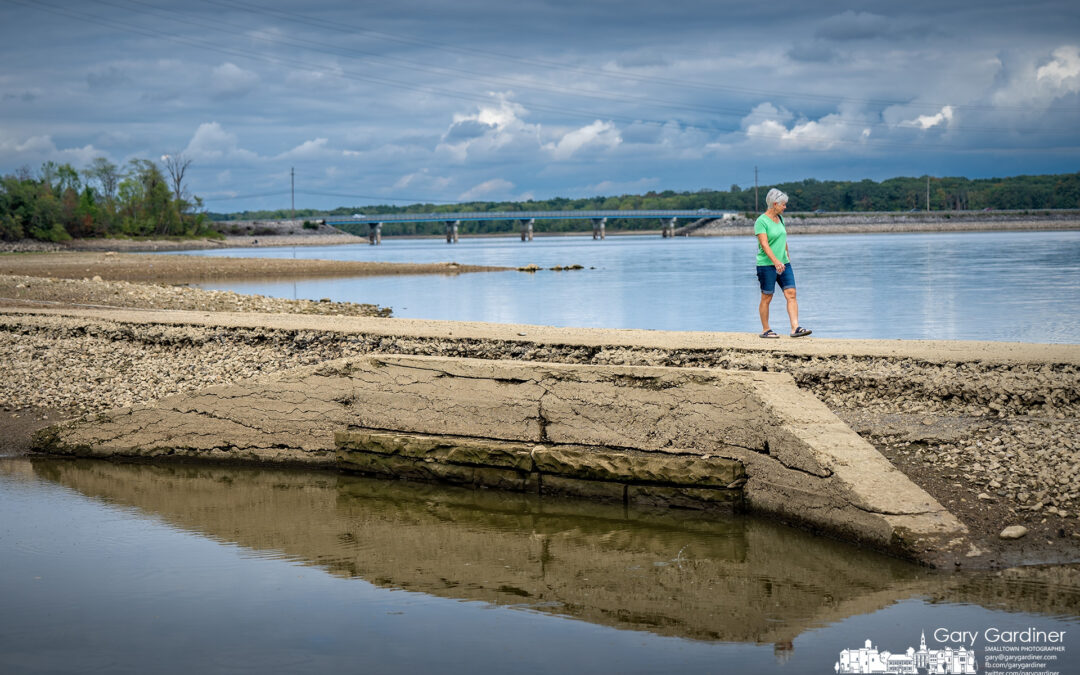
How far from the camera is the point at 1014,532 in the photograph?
22.2 feet

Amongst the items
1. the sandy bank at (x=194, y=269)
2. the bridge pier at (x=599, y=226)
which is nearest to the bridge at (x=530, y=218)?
the bridge pier at (x=599, y=226)

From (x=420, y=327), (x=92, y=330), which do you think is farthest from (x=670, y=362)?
(x=92, y=330)

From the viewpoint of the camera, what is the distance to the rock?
6.77m

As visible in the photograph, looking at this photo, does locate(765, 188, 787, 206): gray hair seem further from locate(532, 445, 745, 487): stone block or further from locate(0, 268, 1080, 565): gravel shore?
locate(532, 445, 745, 487): stone block

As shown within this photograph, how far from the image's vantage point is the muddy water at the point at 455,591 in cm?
553

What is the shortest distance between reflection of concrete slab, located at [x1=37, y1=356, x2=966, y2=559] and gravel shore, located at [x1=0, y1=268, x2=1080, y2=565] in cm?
60

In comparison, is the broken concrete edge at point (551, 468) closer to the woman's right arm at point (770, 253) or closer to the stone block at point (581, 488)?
the stone block at point (581, 488)

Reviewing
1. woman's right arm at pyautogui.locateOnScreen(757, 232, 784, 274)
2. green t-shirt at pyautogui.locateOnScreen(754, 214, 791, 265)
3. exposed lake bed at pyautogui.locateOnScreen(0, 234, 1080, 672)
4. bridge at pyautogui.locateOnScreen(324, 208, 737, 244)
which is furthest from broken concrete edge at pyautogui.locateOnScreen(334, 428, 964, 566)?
bridge at pyautogui.locateOnScreen(324, 208, 737, 244)

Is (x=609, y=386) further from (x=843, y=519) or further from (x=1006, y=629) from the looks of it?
(x=1006, y=629)

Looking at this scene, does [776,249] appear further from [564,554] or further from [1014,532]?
[564,554]

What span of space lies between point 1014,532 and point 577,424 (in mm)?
3715

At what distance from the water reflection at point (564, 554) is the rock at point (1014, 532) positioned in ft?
1.38

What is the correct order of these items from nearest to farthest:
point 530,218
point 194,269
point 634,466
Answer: point 634,466 < point 194,269 < point 530,218

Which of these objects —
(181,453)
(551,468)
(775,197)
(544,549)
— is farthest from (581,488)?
(181,453)
